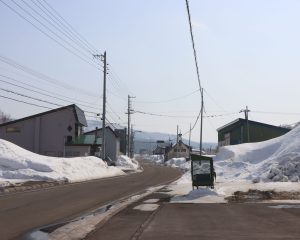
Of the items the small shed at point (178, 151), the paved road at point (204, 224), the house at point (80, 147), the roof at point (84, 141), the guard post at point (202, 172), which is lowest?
the paved road at point (204, 224)

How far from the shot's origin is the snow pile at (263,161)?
119 feet

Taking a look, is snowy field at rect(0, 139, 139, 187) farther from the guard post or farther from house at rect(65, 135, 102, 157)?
house at rect(65, 135, 102, 157)

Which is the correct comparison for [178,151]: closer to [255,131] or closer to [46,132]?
[255,131]

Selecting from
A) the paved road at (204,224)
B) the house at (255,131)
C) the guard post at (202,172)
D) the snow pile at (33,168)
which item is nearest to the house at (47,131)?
the house at (255,131)

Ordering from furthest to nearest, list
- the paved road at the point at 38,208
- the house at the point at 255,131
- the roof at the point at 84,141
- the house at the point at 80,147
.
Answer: the house at the point at 255,131
the roof at the point at 84,141
the house at the point at 80,147
the paved road at the point at 38,208

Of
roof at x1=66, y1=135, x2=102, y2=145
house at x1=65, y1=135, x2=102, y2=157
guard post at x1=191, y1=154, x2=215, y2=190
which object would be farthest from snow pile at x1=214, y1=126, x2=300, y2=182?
roof at x1=66, y1=135, x2=102, y2=145

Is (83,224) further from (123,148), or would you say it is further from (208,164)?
(123,148)

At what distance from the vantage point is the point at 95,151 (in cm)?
7844

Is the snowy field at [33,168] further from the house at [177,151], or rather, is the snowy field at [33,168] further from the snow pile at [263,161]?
the house at [177,151]

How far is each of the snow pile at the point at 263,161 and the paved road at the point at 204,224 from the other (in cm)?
1736

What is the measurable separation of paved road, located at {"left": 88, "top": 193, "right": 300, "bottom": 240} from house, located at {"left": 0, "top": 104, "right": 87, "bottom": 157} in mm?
55175

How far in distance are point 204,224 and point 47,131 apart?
2423 inches

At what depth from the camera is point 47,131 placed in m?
73.8

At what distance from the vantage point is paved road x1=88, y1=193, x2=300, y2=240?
39.3 feet
